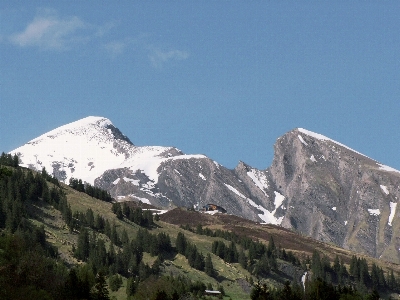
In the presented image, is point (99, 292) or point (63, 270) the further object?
point (63, 270)

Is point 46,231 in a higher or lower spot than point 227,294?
higher

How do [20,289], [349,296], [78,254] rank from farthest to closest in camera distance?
[78,254], [349,296], [20,289]

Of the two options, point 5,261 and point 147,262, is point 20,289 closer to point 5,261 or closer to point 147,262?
point 5,261

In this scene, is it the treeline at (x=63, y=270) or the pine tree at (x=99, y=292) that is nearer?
the treeline at (x=63, y=270)

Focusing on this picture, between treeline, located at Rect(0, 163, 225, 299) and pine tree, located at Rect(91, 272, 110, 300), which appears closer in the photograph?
treeline, located at Rect(0, 163, 225, 299)

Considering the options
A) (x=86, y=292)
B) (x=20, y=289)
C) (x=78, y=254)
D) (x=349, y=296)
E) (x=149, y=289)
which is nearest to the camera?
(x=20, y=289)

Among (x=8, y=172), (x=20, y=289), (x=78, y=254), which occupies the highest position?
(x=78, y=254)

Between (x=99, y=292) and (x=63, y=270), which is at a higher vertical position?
(x=63, y=270)

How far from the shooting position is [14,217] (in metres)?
193

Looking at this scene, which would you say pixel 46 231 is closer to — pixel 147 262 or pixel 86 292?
pixel 147 262

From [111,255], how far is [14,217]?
27.7m

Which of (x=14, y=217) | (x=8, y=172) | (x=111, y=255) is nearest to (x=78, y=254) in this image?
(x=111, y=255)

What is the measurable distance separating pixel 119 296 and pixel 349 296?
5033 cm

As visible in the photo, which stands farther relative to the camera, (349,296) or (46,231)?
(46,231)
